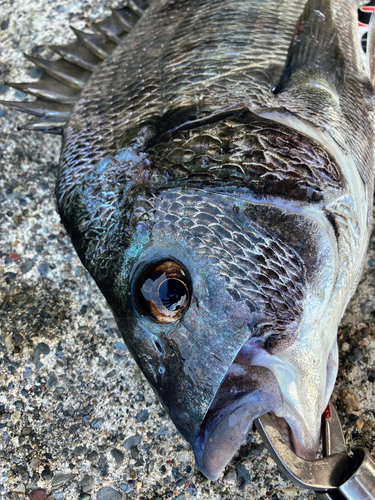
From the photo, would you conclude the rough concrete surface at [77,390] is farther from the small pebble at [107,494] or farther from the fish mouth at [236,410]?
the fish mouth at [236,410]

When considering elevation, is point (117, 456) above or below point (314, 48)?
below

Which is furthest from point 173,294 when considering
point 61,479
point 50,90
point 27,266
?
point 50,90

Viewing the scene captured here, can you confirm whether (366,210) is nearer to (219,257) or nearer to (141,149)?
(219,257)

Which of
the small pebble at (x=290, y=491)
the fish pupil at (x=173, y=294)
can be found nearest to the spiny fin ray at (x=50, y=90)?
the fish pupil at (x=173, y=294)

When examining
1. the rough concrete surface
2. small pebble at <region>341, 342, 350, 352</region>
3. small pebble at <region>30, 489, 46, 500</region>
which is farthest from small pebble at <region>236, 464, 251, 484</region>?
small pebble at <region>30, 489, 46, 500</region>

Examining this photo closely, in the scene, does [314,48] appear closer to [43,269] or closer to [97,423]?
[43,269]

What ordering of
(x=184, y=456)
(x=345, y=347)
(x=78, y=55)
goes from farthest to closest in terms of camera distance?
(x=78, y=55)
(x=345, y=347)
(x=184, y=456)

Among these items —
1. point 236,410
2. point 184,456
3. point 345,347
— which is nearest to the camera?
point 236,410

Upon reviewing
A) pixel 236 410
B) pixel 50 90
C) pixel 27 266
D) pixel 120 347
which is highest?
pixel 50 90
